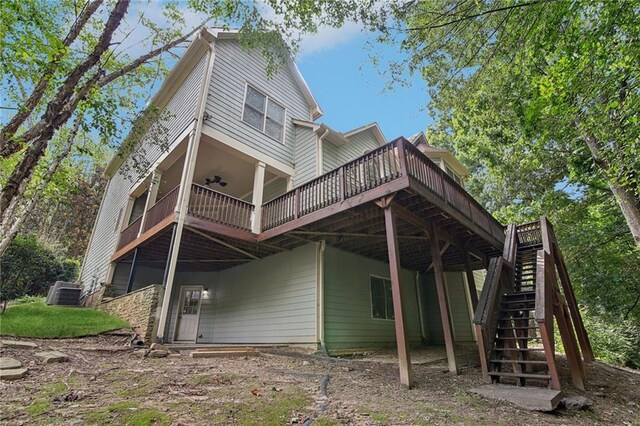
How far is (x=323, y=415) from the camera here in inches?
124

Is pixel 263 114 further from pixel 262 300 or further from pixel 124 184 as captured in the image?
pixel 124 184

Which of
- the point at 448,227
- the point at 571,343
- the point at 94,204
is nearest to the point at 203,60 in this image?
the point at 448,227

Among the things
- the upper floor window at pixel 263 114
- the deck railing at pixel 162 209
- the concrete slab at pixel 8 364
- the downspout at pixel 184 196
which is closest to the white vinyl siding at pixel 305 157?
the upper floor window at pixel 263 114

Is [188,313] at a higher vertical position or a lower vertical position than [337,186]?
lower

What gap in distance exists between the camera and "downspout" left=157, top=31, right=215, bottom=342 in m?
7.11

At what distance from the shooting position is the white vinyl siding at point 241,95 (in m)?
9.55

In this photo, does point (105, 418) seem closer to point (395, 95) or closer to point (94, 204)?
point (395, 95)

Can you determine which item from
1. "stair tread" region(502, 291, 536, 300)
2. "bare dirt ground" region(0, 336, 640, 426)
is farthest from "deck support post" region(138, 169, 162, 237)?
"stair tread" region(502, 291, 536, 300)

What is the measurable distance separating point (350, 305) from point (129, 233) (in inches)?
319

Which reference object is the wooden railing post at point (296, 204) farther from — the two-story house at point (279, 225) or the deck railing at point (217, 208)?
the deck railing at point (217, 208)

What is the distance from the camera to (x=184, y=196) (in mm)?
7867

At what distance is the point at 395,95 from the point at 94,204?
21.0m

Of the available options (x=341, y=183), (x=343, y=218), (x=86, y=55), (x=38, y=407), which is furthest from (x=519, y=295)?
(x=86, y=55)

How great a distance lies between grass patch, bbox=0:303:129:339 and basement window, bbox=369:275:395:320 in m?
7.30
